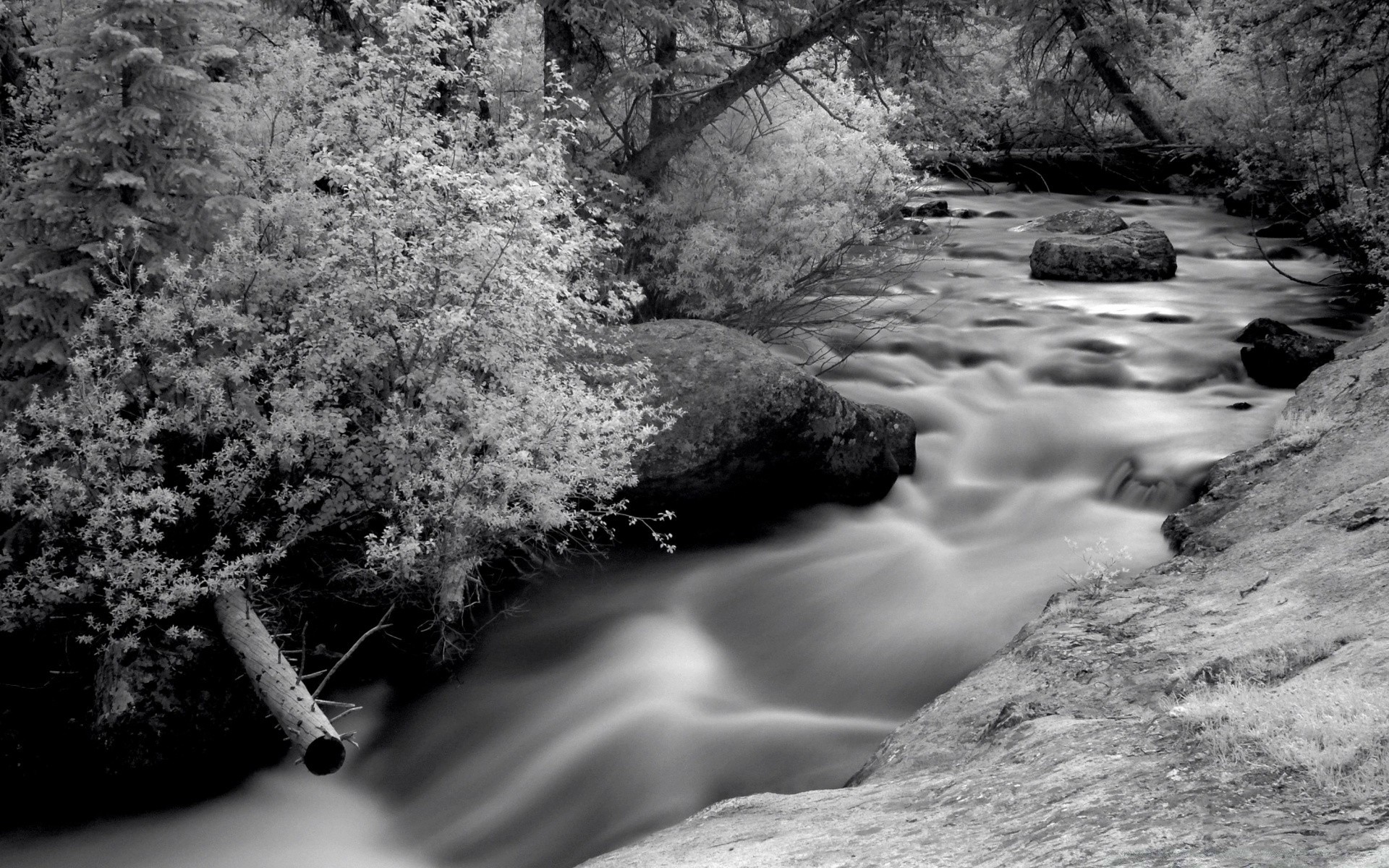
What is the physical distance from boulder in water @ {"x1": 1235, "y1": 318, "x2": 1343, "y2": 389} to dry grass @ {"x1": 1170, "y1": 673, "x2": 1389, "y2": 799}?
330 inches

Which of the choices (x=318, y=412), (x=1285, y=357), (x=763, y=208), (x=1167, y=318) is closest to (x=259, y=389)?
(x=318, y=412)

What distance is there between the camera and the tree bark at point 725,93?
1062cm

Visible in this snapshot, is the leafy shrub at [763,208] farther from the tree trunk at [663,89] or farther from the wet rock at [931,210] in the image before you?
the wet rock at [931,210]

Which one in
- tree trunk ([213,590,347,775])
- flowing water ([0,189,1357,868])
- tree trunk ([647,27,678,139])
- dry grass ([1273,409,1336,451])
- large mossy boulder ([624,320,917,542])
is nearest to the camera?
tree trunk ([213,590,347,775])

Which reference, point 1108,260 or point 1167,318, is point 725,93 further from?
point 1108,260

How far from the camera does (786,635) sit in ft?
24.2

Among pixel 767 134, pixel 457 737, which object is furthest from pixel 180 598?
pixel 767 134

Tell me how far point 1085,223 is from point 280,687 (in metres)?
14.4

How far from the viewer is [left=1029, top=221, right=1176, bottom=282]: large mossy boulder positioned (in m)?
14.9

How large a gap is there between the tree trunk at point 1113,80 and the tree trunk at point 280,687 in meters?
13.9

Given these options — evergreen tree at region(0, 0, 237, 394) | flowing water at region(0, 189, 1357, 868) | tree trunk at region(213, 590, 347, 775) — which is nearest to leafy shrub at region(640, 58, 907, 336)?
flowing water at region(0, 189, 1357, 868)

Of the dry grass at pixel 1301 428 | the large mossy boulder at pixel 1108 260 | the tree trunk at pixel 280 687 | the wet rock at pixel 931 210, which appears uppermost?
the wet rock at pixel 931 210

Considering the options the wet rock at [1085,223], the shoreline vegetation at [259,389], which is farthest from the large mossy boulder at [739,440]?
the wet rock at [1085,223]

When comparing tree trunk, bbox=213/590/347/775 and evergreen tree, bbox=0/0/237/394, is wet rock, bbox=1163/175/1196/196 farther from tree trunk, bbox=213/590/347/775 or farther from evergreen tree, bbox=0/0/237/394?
tree trunk, bbox=213/590/347/775
